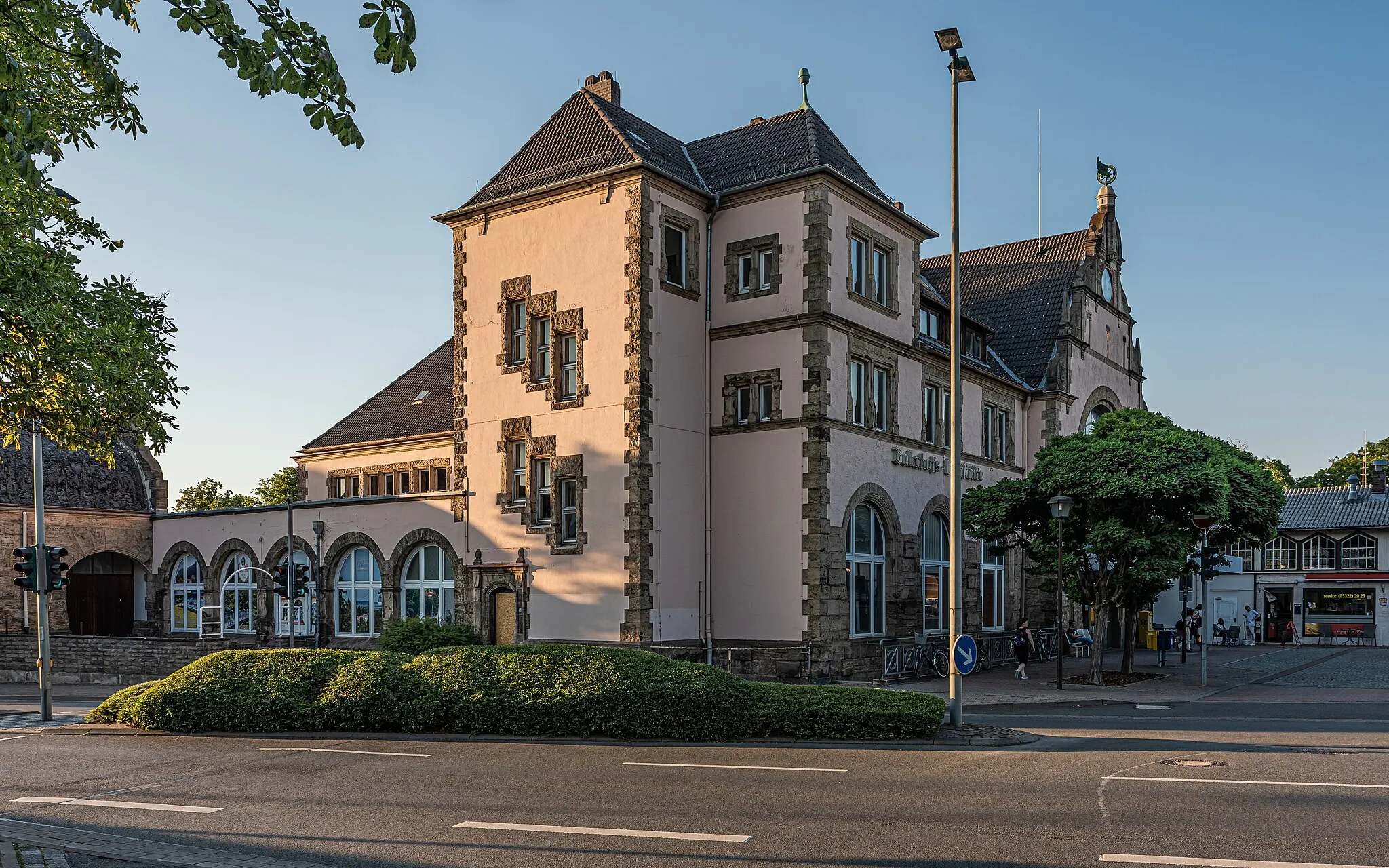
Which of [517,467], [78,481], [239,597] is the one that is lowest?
[239,597]

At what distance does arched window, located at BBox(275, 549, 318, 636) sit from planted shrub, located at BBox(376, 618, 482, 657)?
28.9ft

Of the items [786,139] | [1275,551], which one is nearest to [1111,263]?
[1275,551]

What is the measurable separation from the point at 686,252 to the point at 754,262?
5.93ft

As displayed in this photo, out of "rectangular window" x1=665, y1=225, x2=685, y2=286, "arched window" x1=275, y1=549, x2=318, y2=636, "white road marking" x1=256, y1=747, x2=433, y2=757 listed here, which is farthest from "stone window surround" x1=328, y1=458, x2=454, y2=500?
"white road marking" x1=256, y1=747, x2=433, y2=757

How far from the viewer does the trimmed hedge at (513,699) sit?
56.5 ft

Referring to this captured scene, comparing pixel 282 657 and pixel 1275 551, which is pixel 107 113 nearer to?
pixel 282 657

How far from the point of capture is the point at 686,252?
105ft

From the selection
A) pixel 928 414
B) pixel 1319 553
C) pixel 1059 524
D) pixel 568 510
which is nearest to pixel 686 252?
pixel 568 510

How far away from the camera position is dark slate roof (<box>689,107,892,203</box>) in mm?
32188

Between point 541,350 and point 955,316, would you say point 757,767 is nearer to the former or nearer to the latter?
point 955,316

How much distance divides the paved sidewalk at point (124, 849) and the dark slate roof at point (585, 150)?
72.9 ft

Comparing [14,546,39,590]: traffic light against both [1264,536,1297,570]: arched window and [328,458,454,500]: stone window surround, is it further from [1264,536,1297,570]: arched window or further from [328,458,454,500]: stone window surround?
[1264,536,1297,570]: arched window

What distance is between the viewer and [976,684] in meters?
29.8

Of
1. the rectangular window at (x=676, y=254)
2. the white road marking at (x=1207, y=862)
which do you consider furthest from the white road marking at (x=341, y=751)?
the rectangular window at (x=676, y=254)
